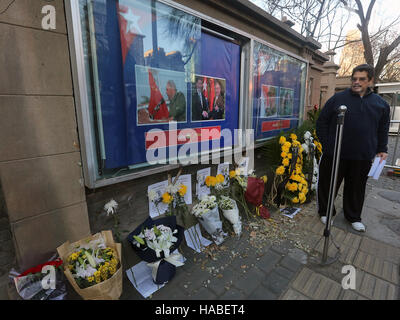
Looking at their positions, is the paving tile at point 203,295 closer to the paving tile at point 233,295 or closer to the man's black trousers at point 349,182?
the paving tile at point 233,295

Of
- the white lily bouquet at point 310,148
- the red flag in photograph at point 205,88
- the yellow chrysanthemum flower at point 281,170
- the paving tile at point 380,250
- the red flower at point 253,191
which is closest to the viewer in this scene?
the paving tile at point 380,250

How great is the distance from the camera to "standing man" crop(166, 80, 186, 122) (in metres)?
2.42

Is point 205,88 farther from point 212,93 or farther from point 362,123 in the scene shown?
point 362,123

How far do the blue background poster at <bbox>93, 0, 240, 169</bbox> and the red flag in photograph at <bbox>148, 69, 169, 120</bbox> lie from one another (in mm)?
51

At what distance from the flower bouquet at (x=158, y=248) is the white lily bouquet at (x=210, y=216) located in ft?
1.60

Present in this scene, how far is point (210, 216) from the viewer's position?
2629 millimetres

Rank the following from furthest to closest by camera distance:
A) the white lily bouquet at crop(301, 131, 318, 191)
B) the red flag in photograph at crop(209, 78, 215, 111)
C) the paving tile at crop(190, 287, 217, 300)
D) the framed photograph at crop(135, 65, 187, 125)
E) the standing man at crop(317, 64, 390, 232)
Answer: the white lily bouquet at crop(301, 131, 318, 191), the red flag in photograph at crop(209, 78, 215, 111), the standing man at crop(317, 64, 390, 232), the framed photograph at crop(135, 65, 187, 125), the paving tile at crop(190, 287, 217, 300)

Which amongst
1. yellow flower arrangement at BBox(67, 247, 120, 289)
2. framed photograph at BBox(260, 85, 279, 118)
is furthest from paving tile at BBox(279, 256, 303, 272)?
framed photograph at BBox(260, 85, 279, 118)

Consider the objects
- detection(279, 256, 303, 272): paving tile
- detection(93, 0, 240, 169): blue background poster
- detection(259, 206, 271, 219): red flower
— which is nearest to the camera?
detection(93, 0, 240, 169): blue background poster

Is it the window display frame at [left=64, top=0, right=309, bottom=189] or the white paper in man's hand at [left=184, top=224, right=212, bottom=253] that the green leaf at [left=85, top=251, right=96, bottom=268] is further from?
the white paper in man's hand at [left=184, top=224, right=212, bottom=253]

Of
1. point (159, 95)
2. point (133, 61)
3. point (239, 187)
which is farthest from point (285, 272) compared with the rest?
point (133, 61)

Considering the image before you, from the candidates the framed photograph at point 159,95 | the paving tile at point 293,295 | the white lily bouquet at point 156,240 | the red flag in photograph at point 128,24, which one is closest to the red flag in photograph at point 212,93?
the framed photograph at point 159,95

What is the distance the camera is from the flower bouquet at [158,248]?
203 cm

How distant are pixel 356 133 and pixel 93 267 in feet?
10.6
